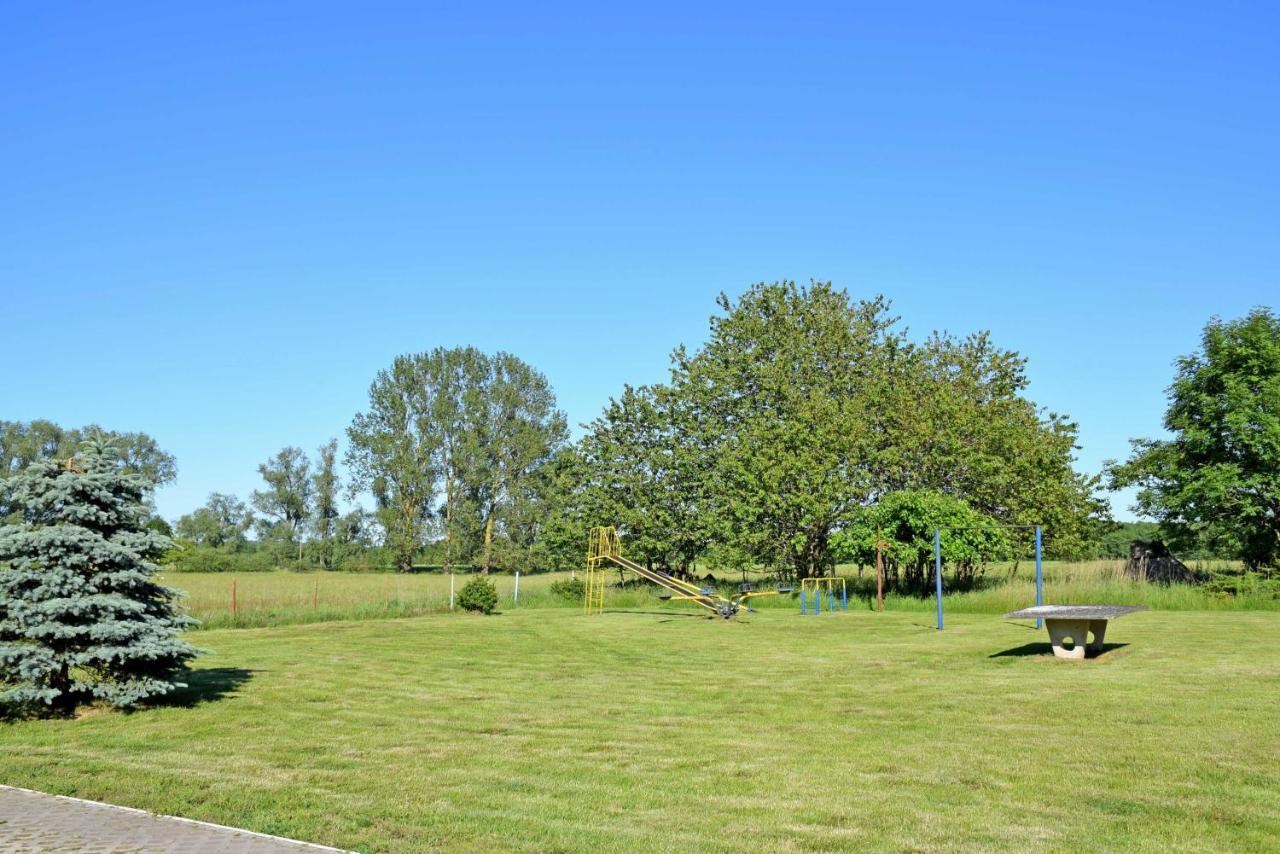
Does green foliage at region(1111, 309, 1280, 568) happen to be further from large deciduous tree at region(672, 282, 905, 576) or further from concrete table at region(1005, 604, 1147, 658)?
concrete table at region(1005, 604, 1147, 658)

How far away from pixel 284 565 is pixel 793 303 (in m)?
50.2

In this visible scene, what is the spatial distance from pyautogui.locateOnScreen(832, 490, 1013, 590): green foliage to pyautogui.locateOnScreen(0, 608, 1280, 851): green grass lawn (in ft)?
47.2

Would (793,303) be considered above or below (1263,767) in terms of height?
above

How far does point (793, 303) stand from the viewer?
45.7m

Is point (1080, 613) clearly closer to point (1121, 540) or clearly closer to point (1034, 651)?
point (1034, 651)

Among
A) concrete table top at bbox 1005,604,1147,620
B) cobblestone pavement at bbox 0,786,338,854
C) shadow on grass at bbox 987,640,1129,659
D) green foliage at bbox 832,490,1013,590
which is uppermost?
green foliage at bbox 832,490,1013,590

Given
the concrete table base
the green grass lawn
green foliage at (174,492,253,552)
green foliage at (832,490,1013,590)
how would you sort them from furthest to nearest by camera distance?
1. green foliage at (174,492,253,552)
2. green foliage at (832,490,1013,590)
3. the concrete table base
4. the green grass lawn

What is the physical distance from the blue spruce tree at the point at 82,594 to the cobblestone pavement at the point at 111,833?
4.32m

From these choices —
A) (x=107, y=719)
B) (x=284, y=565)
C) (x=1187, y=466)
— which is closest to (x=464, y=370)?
(x=284, y=565)

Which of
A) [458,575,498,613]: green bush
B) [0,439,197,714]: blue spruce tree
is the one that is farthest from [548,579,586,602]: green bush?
[0,439,197,714]: blue spruce tree

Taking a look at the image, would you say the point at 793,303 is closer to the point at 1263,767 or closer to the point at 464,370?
the point at 464,370

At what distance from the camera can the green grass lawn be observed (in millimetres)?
7215

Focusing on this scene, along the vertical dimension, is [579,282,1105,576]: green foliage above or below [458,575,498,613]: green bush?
above

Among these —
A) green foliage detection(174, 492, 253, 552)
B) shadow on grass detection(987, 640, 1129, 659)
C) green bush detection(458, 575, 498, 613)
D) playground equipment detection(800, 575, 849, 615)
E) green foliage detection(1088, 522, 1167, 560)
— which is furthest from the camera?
green foliage detection(174, 492, 253, 552)
